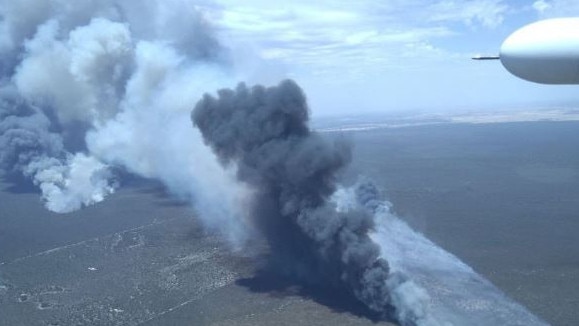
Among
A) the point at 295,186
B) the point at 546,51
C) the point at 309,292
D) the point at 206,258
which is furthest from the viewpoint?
the point at 206,258

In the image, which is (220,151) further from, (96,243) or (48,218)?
(48,218)

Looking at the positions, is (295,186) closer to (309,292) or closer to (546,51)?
(309,292)

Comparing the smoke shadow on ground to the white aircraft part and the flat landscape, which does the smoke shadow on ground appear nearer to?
the flat landscape

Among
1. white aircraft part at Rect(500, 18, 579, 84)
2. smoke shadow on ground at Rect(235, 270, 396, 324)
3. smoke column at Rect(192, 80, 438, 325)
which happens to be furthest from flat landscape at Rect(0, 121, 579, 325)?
white aircraft part at Rect(500, 18, 579, 84)

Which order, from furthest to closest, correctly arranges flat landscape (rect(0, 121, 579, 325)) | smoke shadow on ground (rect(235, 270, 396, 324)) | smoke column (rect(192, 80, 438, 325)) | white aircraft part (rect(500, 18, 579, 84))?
1. smoke column (rect(192, 80, 438, 325))
2. flat landscape (rect(0, 121, 579, 325))
3. smoke shadow on ground (rect(235, 270, 396, 324))
4. white aircraft part (rect(500, 18, 579, 84))

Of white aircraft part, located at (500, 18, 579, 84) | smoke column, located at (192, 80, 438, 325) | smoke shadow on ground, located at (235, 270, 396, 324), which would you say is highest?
white aircraft part, located at (500, 18, 579, 84)

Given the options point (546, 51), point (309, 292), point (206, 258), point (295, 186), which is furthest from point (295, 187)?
point (546, 51)
